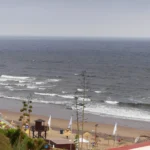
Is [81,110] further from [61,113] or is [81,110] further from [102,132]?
[102,132]

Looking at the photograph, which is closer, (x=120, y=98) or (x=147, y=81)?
(x=120, y=98)

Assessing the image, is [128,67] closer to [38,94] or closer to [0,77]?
[0,77]

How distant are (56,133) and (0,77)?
50365mm

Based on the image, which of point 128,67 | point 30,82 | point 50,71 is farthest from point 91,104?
point 128,67

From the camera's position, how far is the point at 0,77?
291 feet

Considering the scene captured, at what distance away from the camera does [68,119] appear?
49812 millimetres

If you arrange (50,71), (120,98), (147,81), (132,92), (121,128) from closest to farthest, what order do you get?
1. (121,128)
2. (120,98)
3. (132,92)
4. (147,81)
5. (50,71)

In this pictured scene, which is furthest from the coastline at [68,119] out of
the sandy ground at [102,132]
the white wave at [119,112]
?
the white wave at [119,112]

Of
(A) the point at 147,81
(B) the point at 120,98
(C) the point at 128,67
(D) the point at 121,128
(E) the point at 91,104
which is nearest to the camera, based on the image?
(D) the point at 121,128

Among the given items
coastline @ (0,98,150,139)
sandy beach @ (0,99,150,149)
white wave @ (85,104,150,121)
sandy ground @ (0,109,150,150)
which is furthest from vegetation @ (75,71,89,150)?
white wave @ (85,104,150,121)

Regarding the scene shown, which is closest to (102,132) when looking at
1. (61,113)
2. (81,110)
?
(61,113)

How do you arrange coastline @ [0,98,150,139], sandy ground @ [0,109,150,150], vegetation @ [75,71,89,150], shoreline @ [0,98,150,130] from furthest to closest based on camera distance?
shoreline @ [0,98,150,130] → coastline @ [0,98,150,139] → sandy ground @ [0,109,150,150] → vegetation @ [75,71,89,150]

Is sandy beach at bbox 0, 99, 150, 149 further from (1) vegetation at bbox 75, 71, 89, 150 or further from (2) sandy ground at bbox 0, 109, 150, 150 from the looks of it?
(1) vegetation at bbox 75, 71, 89, 150

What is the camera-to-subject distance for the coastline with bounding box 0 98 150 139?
4388 cm
